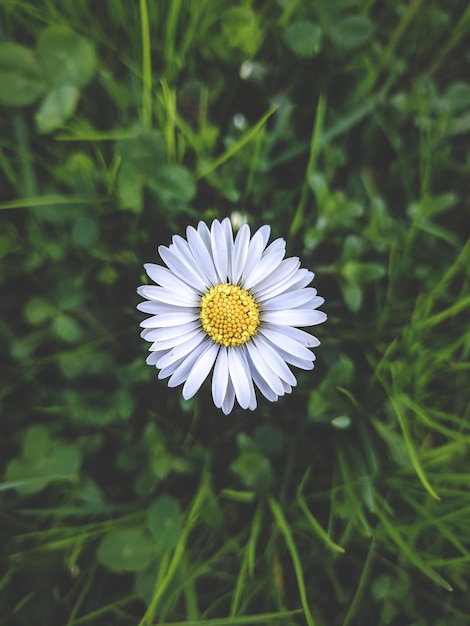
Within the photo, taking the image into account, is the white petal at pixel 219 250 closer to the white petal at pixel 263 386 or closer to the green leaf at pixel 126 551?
the white petal at pixel 263 386

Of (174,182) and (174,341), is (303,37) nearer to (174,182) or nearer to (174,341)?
(174,182)

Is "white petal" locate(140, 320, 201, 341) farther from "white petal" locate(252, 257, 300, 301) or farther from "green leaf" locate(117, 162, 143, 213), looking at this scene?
"green leaf" locate(117, 162, 143, 213)

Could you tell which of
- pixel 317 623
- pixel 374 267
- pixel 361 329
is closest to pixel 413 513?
pixel 317 623

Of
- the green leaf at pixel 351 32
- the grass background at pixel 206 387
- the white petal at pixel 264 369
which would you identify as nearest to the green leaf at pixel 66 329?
the grass background at pixel 206 387

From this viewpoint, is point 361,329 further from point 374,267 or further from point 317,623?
point 317,623

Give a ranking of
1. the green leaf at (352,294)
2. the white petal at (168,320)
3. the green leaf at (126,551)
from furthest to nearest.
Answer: the green leaf at (352,294)
the green leaf at (126,551)
the white petal at (168,320)

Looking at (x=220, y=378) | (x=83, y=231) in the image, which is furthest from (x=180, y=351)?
(x=83, y=231)
